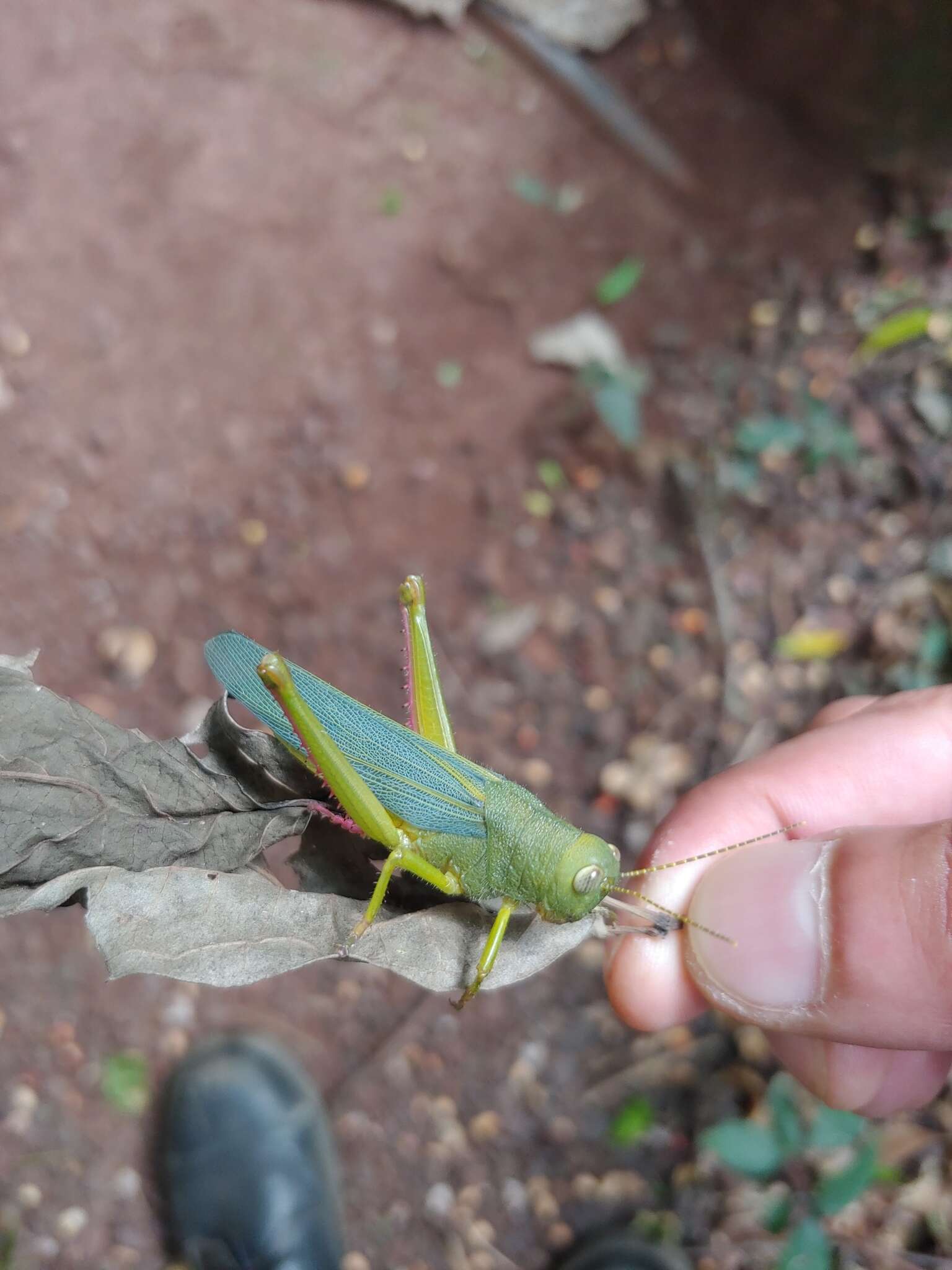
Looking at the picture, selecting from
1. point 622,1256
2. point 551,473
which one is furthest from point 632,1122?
point 551,473

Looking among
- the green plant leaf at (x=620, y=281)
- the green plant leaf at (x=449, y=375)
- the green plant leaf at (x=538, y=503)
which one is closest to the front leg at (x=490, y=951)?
the green plant leaf at (x=538, y=503)

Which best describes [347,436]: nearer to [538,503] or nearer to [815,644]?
[538,503]

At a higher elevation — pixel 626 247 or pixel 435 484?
pixel 626 247

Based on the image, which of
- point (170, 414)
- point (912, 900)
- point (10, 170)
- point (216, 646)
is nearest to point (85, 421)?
point (170, 414)

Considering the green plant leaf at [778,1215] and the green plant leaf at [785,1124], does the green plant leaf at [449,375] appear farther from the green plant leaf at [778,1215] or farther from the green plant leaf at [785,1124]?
the green plant leaf at [778,1215]

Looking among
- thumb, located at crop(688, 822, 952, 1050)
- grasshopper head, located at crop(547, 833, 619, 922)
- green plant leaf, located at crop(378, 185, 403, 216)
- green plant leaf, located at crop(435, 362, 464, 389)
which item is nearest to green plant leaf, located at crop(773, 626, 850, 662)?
thumb, located at crop(688, 822, 952, 1050)

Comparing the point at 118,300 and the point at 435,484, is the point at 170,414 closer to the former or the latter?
the point at 118,300

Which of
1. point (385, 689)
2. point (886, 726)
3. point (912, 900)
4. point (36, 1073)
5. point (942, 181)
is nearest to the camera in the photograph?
point (912, 900)

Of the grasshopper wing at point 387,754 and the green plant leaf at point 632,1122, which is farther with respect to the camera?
the green plant leaf at point 632,1122
